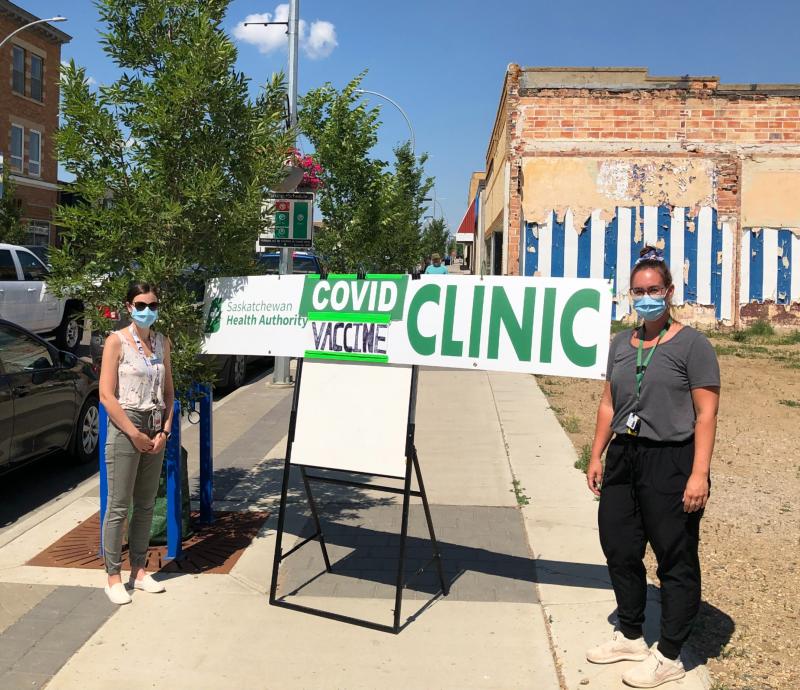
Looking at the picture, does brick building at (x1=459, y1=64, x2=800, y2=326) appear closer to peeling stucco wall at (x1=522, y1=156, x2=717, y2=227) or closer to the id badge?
peeling stucco wall at (x1=522, y1=156, x2=717, y2=227)

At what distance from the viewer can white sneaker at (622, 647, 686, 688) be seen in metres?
3.76

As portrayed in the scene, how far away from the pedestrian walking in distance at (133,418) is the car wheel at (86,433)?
11.1ft

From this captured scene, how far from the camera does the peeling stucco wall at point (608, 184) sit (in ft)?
58.2

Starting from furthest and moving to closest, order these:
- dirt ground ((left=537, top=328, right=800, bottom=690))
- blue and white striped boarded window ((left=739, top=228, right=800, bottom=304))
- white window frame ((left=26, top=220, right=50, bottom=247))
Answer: white window frame ((left=26, top=220, right=50, bottom=247)) → blue and white striped boarded window ((left=739, top=228, right=800, bottom=304)) → dirt ground ((left=537, top=328, right=800, bottom=690))

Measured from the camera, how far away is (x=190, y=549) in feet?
18.2

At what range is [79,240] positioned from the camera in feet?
17.2

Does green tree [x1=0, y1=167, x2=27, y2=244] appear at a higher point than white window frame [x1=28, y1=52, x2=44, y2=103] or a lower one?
lower

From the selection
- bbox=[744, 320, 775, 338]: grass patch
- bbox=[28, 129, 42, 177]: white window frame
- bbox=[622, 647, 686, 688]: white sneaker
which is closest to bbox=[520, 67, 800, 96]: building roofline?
bbox=[744, 320, 775, 338]: grass patch

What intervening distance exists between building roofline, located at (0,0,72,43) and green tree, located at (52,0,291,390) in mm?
36461

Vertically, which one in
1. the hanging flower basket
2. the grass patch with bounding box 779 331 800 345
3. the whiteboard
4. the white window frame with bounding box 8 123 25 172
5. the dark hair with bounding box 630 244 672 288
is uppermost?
the white window frame with bounding box 8 123 25 172

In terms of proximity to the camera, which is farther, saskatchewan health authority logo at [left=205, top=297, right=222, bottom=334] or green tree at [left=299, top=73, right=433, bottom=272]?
green tree at [left=299, top=73, right=433, bottom=272]

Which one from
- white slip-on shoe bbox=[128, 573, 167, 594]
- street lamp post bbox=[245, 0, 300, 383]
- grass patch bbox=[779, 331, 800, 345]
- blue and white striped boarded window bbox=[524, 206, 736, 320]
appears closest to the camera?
white slip-on shoe bbox=[128, 573, 167, 594]

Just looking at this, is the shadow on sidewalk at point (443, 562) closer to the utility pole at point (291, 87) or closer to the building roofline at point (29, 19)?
the utility pole at point (291, 87)

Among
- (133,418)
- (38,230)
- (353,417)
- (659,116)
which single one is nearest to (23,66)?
(38,230)
